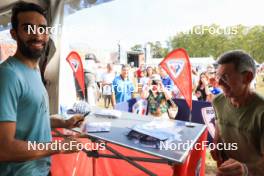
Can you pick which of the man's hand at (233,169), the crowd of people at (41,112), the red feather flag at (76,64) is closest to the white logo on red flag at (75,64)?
the red feather flag at (76,64)

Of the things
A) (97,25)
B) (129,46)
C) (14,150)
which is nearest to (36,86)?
(14,150)

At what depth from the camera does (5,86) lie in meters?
0.95

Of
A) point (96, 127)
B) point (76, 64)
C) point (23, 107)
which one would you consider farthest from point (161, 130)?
point (76, 64)

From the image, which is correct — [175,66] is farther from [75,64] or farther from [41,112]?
[41,112]

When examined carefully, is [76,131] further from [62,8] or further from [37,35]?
[62,8]

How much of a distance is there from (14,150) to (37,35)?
56cm

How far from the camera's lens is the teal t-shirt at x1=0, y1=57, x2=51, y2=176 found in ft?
3.14

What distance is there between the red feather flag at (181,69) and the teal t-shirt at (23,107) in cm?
175

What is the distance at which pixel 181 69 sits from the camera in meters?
2.60

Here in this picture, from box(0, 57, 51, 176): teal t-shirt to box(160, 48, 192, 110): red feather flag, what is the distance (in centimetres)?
175

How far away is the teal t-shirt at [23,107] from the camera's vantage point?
96cm

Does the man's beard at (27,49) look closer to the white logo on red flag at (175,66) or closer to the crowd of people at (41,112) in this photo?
the crowd of people at (41,112)

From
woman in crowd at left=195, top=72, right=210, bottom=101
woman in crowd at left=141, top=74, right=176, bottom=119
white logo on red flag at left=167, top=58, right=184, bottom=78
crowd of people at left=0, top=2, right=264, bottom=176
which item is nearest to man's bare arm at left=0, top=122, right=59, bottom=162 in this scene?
crowd of people at left=0, top=2, right=264, bottom=176
